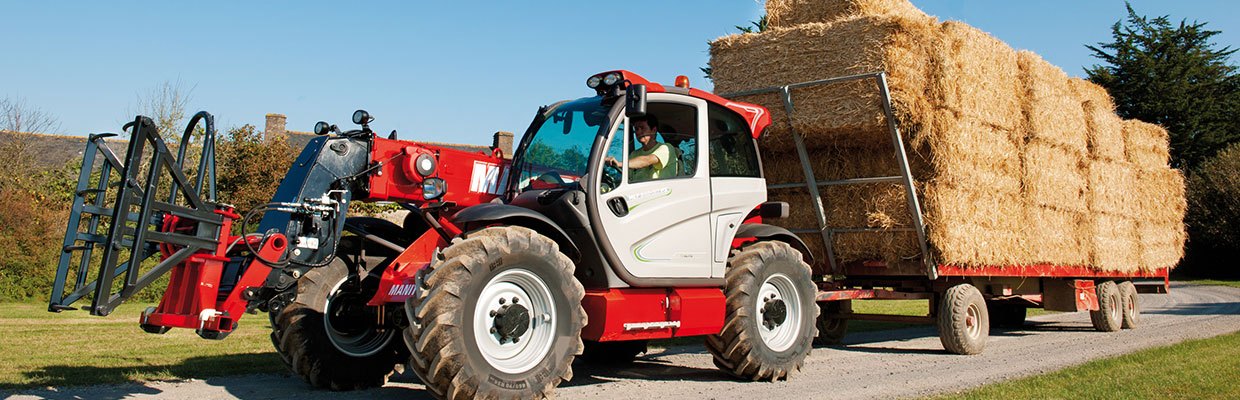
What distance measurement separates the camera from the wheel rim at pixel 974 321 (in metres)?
10.7

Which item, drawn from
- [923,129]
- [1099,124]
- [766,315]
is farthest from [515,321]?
[1099,124]

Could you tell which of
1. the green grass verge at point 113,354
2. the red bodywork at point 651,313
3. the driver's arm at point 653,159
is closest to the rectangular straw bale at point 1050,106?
the red bodywork at point 651,313

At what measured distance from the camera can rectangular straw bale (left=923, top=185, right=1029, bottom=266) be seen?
32.0 feet

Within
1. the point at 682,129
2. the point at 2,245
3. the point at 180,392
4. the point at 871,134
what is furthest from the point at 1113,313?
the point at 2,245

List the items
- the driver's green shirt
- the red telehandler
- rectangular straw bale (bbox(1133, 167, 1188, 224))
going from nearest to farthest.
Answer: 1. the red telehandler
2. the driver's green shirt
3. rectangular straw bale (bbox(1133, 167, 1188, 224))

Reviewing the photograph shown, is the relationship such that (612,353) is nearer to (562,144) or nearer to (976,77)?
(562,144)

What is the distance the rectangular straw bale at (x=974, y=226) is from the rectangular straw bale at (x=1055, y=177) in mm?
385

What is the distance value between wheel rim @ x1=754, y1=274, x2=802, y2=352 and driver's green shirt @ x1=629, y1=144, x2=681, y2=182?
4.35 ft

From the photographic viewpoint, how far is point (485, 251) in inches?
240

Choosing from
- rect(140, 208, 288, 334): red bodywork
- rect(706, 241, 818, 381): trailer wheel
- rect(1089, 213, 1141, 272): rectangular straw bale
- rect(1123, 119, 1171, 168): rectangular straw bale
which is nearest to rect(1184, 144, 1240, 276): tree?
rect(1123, 119, 1171, 168): rectangular straw bale

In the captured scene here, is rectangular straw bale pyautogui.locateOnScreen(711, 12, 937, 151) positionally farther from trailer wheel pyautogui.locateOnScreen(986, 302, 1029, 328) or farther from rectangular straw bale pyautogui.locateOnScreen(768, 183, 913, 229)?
trailer wheel pyautogui.locateOnScreen(986, 302, 1029, 328)

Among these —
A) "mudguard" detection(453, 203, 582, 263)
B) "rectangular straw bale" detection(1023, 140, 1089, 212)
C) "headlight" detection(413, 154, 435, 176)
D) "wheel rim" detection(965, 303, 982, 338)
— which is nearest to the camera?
"mudguard" detection(453, 203, 582, 263)

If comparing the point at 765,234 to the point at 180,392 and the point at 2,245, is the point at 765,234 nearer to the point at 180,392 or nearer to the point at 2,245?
the point at 180,392

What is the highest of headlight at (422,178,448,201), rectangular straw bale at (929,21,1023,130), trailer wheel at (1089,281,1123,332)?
rectangular straw bale at (929,21,1023,130)
